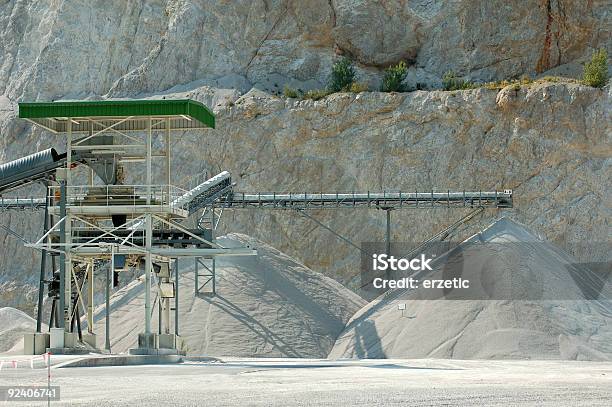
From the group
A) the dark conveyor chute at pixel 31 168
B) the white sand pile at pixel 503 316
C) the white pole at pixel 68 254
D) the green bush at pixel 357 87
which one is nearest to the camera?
the white sand pile at pixel 503 316

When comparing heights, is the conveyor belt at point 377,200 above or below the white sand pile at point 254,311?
above

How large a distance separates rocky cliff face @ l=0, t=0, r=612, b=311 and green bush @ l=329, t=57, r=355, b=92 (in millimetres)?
1907

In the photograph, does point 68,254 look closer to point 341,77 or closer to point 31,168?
point 31,168

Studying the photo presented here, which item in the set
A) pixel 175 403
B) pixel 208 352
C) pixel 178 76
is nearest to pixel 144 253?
pixel 208 352

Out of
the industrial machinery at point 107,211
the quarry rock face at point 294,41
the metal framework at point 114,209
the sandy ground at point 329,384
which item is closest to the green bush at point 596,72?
the quarry rock face at point 294,41

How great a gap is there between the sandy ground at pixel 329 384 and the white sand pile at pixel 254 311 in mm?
8915

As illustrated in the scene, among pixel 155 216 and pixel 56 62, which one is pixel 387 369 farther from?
pixel 56 62

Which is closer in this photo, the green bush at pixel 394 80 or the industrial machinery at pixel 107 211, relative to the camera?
the industrial machinery at pixel 107 211

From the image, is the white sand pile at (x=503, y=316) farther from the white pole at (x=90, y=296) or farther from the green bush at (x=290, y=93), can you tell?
the green bush at (x=290, y=93)

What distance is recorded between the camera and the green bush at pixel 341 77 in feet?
218

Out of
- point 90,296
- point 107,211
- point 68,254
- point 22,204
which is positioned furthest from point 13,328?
point 107,211

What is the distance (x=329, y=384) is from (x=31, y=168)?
748 inches

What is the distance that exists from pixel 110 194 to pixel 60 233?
1995mm

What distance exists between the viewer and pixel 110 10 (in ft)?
238
